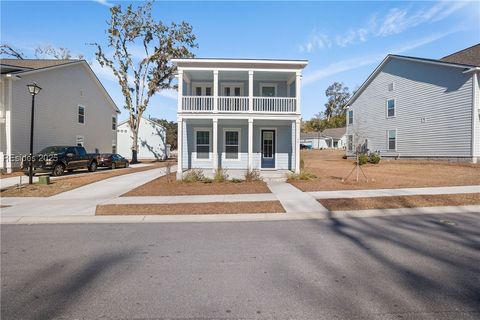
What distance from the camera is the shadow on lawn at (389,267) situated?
3.29 metres

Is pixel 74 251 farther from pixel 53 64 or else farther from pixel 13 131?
pixel 53 64

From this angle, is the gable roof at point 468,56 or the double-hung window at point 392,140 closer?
the gable roof at point 468,56

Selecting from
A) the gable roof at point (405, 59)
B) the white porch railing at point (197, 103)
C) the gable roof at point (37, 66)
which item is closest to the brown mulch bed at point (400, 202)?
the white porch railing at point (197, 103)

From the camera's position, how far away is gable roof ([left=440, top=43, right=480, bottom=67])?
771 inches

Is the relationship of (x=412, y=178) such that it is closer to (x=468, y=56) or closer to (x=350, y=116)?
(x=468, y=56)

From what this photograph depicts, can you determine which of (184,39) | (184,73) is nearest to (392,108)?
(184,73)

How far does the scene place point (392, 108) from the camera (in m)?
25.3

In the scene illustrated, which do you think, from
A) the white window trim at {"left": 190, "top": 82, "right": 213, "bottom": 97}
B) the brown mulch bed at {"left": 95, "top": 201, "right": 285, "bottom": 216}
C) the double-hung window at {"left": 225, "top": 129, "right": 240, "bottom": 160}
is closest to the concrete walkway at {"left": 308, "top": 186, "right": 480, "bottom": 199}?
the brown mulch bed at {"left": 95, "top": 201, "right": 285, "bottom": 216}

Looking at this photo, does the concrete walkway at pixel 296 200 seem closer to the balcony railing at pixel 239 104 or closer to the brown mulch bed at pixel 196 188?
the brown mulch bed at pixel 196 188

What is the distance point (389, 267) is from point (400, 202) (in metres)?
5.50

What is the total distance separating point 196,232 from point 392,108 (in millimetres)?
24562

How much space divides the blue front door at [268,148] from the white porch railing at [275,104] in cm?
169

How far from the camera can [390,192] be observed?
1055cm

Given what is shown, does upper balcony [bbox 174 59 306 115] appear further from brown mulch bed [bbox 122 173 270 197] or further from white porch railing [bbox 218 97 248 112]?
brown mulch bed [bbox 122 173 270 197]
